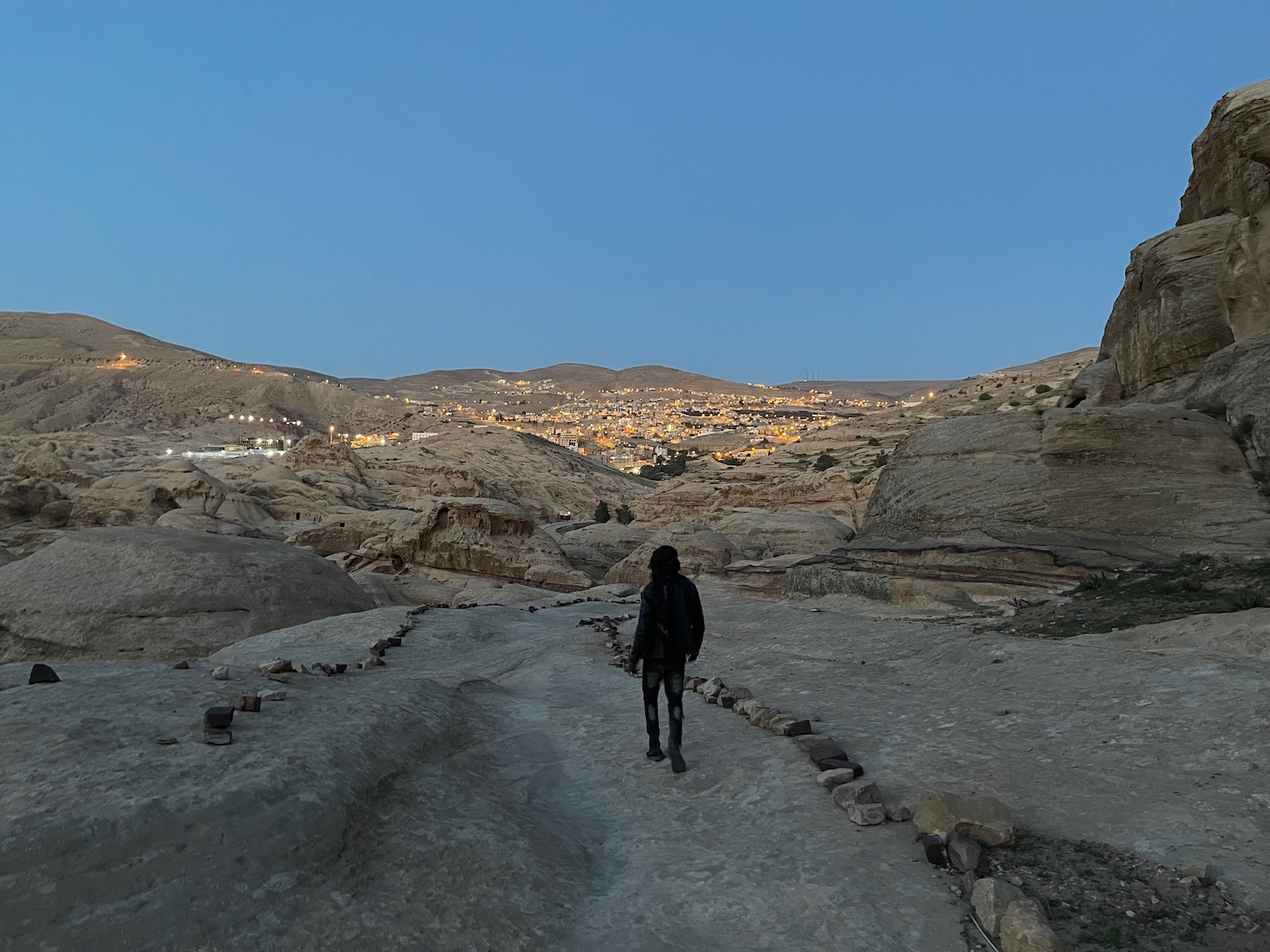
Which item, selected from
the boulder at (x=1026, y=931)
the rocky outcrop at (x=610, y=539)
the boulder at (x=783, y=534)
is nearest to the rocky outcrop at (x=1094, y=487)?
the boulder at (x=1026, y=931)

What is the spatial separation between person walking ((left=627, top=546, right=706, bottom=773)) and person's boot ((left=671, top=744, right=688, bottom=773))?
0.28ft

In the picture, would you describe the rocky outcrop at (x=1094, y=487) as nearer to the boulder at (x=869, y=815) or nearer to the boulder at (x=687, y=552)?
the boulder at (x=869, y=815)

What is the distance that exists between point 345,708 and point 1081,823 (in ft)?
18.0

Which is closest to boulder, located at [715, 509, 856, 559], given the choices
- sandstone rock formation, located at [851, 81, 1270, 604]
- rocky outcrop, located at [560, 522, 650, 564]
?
rocky outcrop, located at [560, 522, 650, 564]

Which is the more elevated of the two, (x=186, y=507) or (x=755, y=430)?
(x=755, y=430)

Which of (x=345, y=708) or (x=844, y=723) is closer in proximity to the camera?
(x=345, y=708)

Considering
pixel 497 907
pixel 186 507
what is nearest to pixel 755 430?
pixel 186 507

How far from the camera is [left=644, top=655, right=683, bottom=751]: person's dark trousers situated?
20.9 ft

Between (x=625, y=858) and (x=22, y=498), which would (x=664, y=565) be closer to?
(x=625, y=858)

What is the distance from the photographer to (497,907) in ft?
12.6

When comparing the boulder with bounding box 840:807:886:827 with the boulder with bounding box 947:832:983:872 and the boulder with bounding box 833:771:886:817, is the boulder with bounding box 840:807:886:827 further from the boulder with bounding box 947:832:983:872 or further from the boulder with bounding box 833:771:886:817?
the boulder with bounding box 947:832:983:872

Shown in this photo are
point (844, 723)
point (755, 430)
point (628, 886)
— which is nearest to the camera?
point (628, 886)

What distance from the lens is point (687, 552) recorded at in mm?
25797

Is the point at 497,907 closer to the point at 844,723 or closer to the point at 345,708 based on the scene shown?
the point at 345,708
